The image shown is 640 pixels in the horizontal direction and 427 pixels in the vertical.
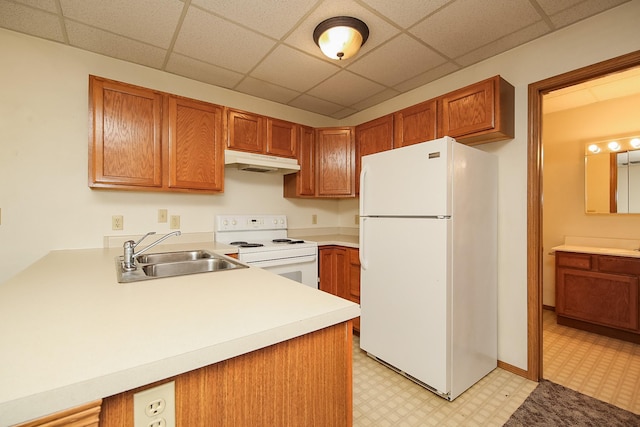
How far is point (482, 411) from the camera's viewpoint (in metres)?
1.69

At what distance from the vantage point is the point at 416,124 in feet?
8.10

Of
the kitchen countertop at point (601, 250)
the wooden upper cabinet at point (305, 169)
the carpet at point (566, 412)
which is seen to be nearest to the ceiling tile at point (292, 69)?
the wooden upper cabinet at point (305, 169)

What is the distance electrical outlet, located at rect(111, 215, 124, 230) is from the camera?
2.27m

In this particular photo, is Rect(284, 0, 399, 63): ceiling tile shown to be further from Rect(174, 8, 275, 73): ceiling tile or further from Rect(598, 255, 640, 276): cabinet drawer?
Rect(598, 255, 640, 276): cabinet drawer

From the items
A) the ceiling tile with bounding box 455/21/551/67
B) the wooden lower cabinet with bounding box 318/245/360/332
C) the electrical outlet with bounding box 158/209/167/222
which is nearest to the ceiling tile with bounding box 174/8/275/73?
the electrical outlet with bounding box 158/209/167/222

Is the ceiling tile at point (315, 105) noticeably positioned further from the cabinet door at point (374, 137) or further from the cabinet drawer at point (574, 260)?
the cabinet drawer at point (574, 260)

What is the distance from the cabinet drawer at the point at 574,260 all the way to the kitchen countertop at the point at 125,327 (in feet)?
10.3

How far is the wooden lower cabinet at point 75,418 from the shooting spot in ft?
1.54

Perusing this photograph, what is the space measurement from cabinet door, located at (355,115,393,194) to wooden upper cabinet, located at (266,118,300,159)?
0.69 meters

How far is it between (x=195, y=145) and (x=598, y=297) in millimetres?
4006

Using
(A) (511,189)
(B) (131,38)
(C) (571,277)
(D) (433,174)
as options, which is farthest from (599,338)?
(B) (131,38)

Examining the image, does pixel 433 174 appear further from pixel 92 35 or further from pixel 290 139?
pixel 92 35

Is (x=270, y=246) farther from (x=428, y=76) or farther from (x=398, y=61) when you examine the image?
(x=428, y=76)

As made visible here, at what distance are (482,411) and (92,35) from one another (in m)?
3.56
